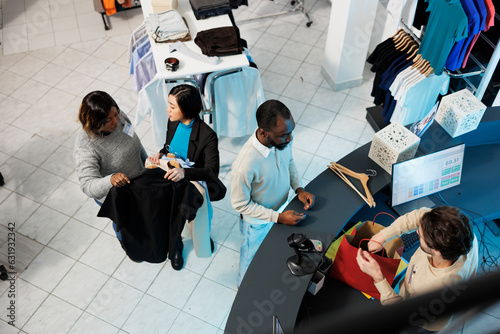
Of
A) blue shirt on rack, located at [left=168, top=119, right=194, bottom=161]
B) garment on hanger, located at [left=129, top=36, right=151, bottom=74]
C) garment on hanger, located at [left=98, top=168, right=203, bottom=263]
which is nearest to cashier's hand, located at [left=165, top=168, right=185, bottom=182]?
garment on hanger, located at [left=98, top=168, right=203, bottom=263]

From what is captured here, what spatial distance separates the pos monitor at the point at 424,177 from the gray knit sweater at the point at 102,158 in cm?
180

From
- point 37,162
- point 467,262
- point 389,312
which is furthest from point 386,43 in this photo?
point 389,312

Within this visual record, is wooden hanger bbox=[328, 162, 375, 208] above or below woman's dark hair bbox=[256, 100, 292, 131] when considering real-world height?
below

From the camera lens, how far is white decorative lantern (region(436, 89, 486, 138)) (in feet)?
9.90

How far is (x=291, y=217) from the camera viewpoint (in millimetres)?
2639

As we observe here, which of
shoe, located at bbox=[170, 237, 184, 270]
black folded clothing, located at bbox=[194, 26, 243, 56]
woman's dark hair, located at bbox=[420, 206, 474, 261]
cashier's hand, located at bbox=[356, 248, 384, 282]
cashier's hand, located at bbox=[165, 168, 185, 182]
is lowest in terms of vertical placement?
shoe, located at bbox=[170, 237, 184, 270]

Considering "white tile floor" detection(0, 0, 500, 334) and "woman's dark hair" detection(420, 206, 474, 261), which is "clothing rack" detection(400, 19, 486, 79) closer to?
"white tile floor" detection(0, 0, 500, 334)

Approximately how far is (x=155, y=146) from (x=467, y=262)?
3.48 meters

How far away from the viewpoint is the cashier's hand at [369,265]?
2256mm

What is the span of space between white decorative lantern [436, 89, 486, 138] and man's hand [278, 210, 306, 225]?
4.44 ft

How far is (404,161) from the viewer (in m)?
2.71

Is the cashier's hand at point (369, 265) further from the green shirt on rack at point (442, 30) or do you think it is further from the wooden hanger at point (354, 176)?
the green shirt on rack at point (442, 30)

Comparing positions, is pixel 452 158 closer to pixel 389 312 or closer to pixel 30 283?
pixel 389 312

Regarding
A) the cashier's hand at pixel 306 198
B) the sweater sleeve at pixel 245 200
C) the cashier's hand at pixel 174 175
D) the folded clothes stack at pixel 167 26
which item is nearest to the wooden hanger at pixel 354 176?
the cashier's hand at pixel 306 198
